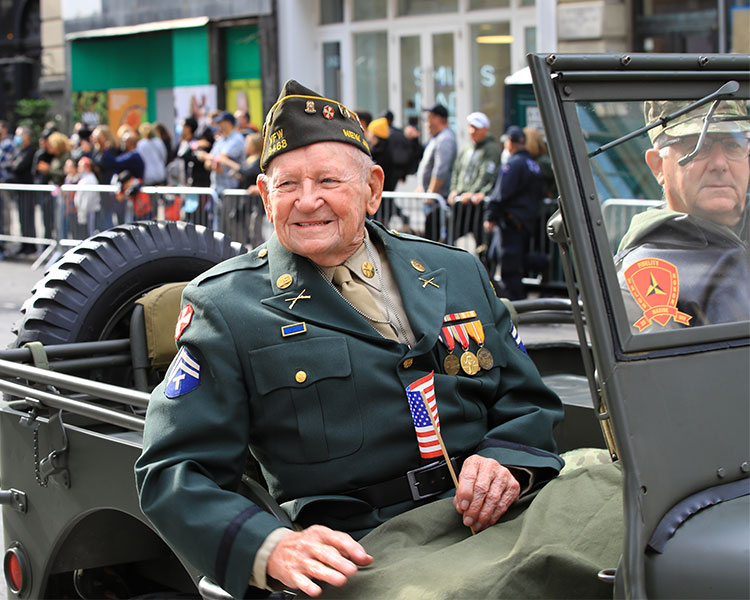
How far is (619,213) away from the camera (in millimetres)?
2357

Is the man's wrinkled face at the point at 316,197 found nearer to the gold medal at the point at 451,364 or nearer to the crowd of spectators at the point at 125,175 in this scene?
the gold medal at the point at 451,364

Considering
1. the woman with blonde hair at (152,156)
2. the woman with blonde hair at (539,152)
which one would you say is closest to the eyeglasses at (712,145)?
the woman with blonde hair at (539,152)

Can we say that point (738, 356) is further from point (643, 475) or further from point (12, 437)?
point (12, 437)

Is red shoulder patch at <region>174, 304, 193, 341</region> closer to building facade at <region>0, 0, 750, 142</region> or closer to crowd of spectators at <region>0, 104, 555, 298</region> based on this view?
crowd of spectators at <region>0, 104, 555, 298</region>

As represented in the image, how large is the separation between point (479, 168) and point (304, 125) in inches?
344

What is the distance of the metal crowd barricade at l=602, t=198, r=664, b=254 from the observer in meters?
2.16

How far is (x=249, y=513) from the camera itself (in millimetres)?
2453

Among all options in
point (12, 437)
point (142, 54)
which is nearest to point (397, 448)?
point (12, 437)

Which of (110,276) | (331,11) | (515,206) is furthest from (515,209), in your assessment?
(331,11)

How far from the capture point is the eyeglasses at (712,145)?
2248 millimetres

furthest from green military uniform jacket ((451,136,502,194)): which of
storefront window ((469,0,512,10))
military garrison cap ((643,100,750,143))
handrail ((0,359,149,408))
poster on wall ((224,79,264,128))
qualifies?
poster on wall ((224,79,264,128))

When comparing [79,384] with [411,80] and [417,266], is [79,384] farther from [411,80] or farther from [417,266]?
[411,80]

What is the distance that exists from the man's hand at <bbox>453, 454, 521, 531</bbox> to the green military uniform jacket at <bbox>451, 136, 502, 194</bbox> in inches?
346

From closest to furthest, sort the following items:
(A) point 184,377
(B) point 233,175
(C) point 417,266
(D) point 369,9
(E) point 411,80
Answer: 1. (A) point 184,377
2. (C) point 417,266
3. (B) point 233,175
4. (E) point 411,80
5. (D) point 369,9
